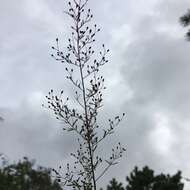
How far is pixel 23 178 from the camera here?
56688 mm

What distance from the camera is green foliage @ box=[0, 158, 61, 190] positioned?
42725mm

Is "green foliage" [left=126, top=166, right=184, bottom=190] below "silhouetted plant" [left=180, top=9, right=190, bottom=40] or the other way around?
the other way around

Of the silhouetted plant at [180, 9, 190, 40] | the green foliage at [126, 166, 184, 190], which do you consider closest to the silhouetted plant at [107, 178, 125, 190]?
the green foliage at [126, 166, 184, 190]

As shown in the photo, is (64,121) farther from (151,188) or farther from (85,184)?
(151,188)

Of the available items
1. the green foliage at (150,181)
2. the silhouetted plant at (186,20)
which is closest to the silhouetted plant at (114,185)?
the green foliage at (150,181)

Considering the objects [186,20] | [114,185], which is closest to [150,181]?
[114,185]

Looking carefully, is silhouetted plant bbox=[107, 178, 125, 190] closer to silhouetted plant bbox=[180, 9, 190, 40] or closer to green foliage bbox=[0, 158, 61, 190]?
green foliage bbox=[0, 158, 61, 190]

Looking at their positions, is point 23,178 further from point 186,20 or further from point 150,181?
point 186,20

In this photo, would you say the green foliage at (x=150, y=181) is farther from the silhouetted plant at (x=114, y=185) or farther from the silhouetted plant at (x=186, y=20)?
the silhouetted plant at (x=186, y=20)

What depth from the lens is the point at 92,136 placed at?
7.72 metres

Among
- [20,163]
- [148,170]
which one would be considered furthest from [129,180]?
[20,163]

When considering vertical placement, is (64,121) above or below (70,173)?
above

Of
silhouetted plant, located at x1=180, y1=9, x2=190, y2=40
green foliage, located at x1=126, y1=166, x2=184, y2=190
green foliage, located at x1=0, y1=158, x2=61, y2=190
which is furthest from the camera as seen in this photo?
green foliage, located at x1=126, y1=166, x2=184, y2=190

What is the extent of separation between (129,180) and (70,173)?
50318 millimetres
